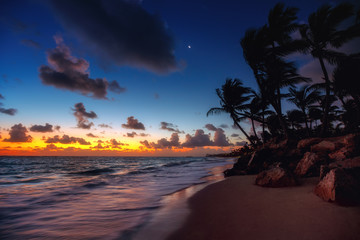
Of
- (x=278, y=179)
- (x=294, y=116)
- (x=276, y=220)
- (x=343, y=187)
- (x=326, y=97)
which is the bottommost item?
(x=276, y=220)

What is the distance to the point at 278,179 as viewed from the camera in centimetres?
429

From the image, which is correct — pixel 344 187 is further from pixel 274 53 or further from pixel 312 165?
pixel 274 53

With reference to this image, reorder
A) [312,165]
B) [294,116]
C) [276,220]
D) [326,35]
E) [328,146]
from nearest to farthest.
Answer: [276,220], [312,165], [328,146], [326,35], [294,116]

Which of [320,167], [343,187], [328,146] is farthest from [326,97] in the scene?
[343,187]

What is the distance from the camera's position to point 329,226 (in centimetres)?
210

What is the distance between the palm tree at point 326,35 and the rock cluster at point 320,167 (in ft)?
17.7

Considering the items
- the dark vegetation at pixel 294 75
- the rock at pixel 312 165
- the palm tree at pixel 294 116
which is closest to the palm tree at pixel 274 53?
the dark vegetation at pixel 294 75

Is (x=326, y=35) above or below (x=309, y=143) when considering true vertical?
above

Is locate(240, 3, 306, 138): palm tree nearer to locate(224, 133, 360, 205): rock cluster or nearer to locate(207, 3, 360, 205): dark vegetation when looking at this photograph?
locate(207, 3, 360, 205): dark vegetation

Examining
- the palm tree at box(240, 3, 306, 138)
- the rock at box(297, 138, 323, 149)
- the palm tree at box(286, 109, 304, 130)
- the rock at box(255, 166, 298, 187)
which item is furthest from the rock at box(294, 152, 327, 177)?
the palm tree at box(286, 109, 304, 130)

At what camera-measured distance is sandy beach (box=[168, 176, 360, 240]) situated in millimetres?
2061

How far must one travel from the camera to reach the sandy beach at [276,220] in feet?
6.76

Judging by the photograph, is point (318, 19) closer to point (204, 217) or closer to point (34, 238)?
point (204, 217)

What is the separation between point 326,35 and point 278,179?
1131 centimetres
